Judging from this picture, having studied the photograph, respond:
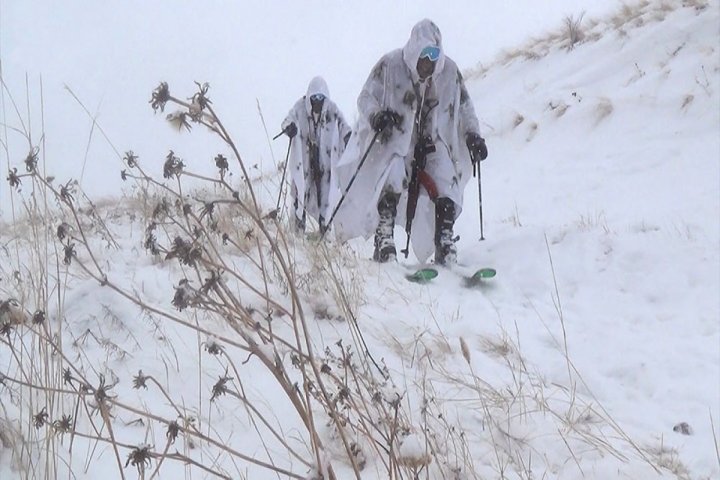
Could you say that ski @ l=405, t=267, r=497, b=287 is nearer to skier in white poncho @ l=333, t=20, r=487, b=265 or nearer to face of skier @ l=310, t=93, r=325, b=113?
skier in white poncho @ l=333, t=20, r=487, b=265

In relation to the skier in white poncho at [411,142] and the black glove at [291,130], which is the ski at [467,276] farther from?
the black glove at [291,130]

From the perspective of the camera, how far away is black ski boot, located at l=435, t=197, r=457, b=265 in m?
4.43

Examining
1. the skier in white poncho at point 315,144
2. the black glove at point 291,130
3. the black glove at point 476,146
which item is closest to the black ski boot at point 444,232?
the black glove at point 476,146

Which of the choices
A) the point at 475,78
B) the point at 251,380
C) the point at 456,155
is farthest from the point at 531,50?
the point at 251,380

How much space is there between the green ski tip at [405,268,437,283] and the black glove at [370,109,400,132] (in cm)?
105

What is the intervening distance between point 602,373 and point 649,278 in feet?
4.21

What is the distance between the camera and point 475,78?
480 inches

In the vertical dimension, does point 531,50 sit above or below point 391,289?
above

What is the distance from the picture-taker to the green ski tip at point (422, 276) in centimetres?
379

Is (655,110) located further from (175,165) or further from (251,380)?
(175,165)

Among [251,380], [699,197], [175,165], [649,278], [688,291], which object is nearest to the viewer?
[175,165]

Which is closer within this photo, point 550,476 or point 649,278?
point 550,476

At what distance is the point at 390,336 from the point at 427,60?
8.39ft

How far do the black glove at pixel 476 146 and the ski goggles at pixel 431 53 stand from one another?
0.54 meters
